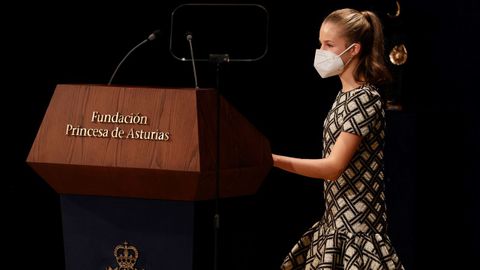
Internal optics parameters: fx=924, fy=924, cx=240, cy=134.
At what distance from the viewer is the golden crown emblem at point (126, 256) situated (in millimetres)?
2744

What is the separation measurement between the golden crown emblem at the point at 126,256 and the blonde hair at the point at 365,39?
3.17 ft

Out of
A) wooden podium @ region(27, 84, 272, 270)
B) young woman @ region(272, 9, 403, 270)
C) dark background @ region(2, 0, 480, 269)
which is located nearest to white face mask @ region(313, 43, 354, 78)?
young woman @ region(272, 9, 403, 270)

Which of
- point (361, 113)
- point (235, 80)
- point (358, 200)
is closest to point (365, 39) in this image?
point (361, 113)

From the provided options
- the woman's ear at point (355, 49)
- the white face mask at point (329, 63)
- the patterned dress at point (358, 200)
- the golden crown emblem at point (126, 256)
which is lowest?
the golden crown emblem at point (126, 256)

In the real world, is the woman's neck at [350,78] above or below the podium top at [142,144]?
above

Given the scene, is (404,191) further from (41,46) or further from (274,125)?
(41,46)

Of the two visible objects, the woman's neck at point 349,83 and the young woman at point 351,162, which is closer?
the young woman at point 351,162

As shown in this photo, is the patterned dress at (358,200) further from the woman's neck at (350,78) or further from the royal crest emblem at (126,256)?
the royal crest emblem at (126,256)

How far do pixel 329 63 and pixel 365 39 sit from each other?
5.9 inches

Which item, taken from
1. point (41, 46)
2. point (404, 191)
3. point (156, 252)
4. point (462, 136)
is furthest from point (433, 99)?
point (156, 252)

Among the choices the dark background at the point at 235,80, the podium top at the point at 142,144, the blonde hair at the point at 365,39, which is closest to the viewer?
the podium top at the point at 142,144

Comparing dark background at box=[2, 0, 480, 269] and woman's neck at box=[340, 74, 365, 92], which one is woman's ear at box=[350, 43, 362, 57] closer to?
woman's neck at box=[340, 74, 365, 92]

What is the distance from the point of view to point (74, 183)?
9.00ft

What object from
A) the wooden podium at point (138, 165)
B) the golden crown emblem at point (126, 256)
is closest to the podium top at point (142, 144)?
the wooden podium at point (138, 165)
